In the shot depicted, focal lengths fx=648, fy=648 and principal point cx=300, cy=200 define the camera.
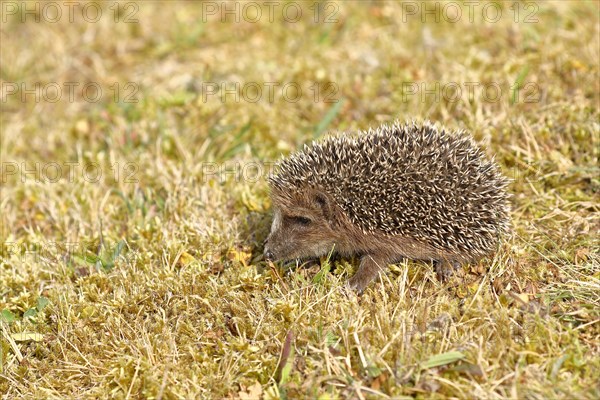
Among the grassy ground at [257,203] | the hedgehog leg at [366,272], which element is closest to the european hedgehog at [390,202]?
the hedgehog leg at [366,272]

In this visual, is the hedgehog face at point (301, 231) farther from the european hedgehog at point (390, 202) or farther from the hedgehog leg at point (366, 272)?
the hedgehog leg at point (366, 272)

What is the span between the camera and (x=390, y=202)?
18.4 feet

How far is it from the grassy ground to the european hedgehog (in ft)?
0.73

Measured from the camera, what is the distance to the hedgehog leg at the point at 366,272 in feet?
18.7

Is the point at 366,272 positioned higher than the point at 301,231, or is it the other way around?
the point at 301,231

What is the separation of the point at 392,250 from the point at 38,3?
869cm

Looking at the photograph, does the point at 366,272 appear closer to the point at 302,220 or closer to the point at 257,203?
the point at 302,220

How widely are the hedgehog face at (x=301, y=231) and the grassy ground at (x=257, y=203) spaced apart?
0.69 feet

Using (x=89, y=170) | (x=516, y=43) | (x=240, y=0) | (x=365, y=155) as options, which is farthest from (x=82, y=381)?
(x=240, y=0)

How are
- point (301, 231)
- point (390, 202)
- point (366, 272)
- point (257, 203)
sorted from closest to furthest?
point (390, 202) → point (366, 272) → point (301, 231) → point (257, 203)

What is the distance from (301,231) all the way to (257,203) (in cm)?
122

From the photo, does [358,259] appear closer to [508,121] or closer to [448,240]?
[448,240]

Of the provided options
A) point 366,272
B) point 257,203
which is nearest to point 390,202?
point 366,272

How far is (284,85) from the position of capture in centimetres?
910
